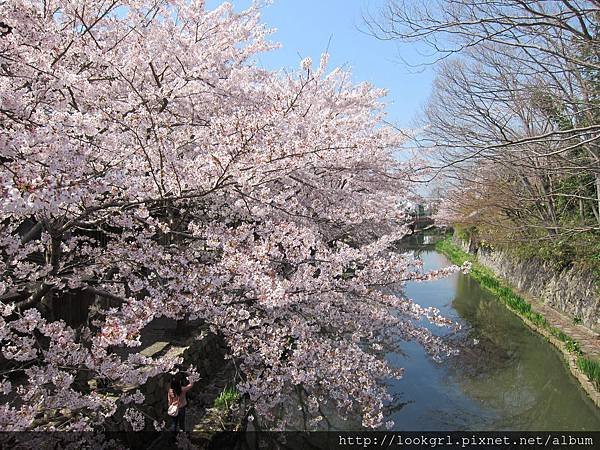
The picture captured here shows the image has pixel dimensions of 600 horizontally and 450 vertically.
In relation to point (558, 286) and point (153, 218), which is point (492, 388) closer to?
point (558, 286)

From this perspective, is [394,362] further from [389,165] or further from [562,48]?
[562,48]

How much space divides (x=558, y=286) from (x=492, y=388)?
19.7 feet

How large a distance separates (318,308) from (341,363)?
0.67m

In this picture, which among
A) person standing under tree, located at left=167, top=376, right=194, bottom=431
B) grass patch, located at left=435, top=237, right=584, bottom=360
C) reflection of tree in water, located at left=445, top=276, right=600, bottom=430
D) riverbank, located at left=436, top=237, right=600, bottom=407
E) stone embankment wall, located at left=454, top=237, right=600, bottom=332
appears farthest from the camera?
stone embankment wall, located at left=454, top=237, right=600, bottom=332

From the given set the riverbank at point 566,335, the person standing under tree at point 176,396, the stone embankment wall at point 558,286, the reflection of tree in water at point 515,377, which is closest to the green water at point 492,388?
the reflection of tree in water at point 515,377

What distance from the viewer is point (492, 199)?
14312mm

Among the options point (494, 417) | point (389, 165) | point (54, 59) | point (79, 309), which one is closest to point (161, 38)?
point (54, 59)

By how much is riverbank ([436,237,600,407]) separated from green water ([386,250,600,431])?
0.73 feet

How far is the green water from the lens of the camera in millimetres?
7711

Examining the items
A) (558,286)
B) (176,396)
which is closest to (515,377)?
(558,286)

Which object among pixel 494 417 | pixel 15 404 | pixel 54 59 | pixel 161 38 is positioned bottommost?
pixel 494 417

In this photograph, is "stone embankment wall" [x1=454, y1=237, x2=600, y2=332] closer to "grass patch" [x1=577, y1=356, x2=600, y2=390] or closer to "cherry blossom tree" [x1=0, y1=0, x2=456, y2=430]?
"grass patch" [x1=577, y1=356, x2=600, y2=390]

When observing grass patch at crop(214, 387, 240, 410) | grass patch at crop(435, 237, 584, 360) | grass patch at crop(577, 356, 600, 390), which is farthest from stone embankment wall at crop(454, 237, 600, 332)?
grass patch at crop(214, 387, 240, 410)

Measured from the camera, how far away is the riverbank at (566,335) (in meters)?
8.30
